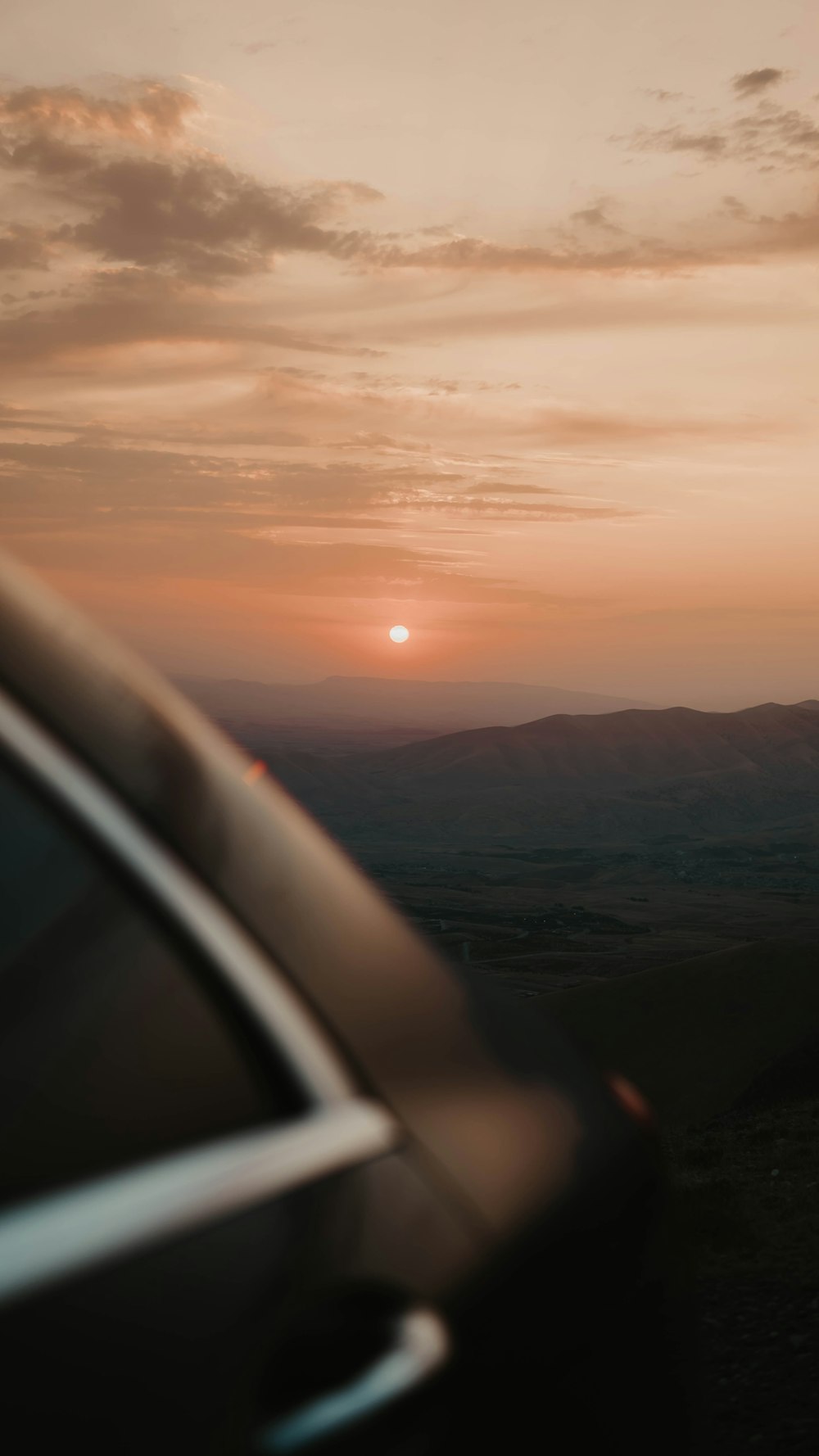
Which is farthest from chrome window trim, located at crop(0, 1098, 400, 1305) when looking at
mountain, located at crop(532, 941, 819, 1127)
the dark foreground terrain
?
mountain, located at crop(532, 941, 819, 1127)

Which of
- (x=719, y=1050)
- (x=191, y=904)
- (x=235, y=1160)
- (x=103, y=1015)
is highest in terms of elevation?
(x=191, y=904)

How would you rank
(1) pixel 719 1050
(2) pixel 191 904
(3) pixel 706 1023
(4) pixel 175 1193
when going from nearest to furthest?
(4) pixel 175 1193 < (2) pixel 191 904 < (1) pixel 719 1050 < (3) pixel 706 1023

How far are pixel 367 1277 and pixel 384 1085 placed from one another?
0.76ft

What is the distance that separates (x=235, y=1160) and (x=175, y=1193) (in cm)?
9

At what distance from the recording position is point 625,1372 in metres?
1.67

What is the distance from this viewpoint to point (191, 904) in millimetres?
1340

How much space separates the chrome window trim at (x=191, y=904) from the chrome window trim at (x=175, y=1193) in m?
0.05

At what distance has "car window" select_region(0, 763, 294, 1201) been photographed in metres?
1.21

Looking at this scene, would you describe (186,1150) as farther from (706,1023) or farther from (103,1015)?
(706,1023)

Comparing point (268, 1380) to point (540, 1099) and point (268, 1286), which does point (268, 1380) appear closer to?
point (268, 1286)

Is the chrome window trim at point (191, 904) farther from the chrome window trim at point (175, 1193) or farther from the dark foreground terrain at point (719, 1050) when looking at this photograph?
the dark foreground terrain at point (719, 1050)

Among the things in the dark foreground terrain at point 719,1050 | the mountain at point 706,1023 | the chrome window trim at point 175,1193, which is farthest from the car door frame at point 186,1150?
the mountain at point 706,1023

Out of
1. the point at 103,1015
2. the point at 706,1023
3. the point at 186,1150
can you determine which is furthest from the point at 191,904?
the point at 706,1023

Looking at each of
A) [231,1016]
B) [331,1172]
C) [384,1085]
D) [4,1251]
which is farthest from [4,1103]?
[384,1085]
